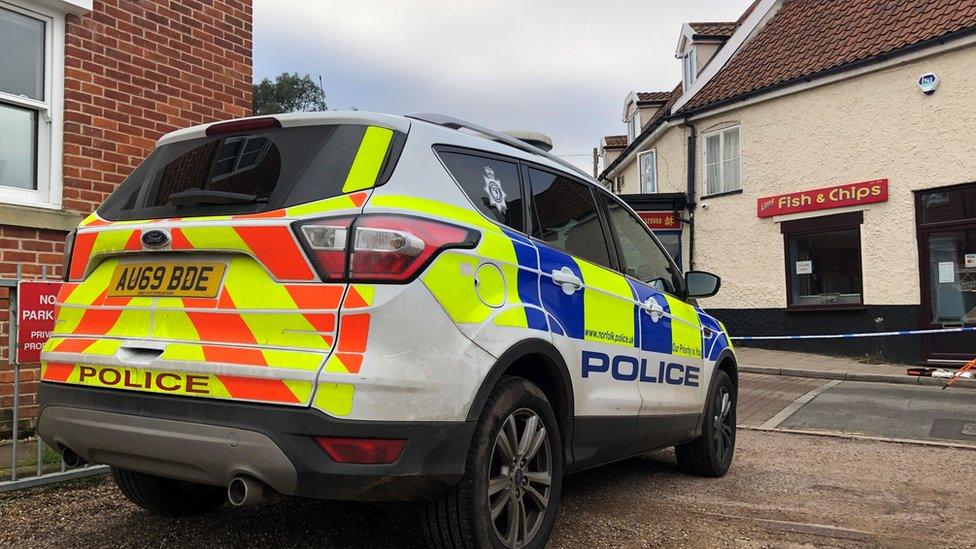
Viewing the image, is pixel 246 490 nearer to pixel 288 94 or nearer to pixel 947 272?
pixel 947 272

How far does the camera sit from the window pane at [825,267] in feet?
48.8

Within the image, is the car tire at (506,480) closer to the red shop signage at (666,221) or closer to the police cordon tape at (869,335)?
the police cordon tape at (869,335)

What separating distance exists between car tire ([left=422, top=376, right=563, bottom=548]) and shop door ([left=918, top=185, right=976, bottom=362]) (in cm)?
1248

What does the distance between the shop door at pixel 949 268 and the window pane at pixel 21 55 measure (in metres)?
13.7

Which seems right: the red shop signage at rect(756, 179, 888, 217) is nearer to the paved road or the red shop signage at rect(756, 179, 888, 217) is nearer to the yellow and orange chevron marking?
the paved road

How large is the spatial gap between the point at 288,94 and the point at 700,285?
138 ft

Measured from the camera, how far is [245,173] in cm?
280

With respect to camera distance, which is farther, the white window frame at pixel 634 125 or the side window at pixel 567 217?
the white window frame at pixel 634 125

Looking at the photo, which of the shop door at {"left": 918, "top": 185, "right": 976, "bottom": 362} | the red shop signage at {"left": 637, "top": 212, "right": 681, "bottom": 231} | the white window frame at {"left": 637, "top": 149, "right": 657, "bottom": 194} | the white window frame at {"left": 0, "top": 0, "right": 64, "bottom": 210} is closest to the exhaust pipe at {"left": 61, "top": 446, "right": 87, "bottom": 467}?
the white window frame at {"left": 0, "top": 0, "right": 64, "bottom": 210}

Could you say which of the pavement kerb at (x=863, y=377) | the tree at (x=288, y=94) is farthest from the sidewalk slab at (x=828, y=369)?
the tree at (x=288, y=94)

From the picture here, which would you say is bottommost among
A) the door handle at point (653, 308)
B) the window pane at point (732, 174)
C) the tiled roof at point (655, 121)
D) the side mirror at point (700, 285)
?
the door handle at point (653, 308)

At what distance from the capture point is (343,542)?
3240mm

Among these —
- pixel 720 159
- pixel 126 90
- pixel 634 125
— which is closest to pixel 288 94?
pixel 634 125

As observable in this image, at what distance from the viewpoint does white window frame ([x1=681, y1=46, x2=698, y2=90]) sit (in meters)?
20.5
